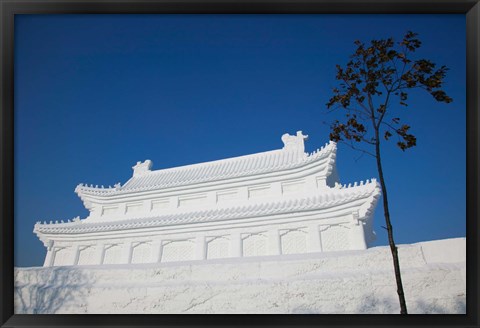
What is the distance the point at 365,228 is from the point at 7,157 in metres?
5.19

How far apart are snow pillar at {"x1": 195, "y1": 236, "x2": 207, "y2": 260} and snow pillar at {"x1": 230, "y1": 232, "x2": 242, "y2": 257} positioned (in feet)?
1.51

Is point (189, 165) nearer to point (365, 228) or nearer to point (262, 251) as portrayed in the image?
point (262, 251)

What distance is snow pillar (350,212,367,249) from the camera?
759 centimetres

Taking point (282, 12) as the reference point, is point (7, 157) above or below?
below

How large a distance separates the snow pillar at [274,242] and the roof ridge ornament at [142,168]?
12.3 ft

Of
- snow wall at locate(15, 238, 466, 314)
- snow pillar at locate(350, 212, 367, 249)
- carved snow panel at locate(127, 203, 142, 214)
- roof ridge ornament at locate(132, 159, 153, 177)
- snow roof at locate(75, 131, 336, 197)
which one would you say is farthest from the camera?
roof ridge ornament at locate(132, 159, 153, 177)

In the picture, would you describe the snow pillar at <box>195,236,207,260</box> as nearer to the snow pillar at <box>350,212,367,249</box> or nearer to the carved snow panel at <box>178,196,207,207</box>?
the carved snow panel at <box>178,196,207,207</box>

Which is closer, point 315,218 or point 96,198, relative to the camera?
point 315,218

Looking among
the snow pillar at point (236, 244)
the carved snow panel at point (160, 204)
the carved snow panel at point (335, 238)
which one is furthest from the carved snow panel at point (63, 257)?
the carved snow panel at point (335, 238)

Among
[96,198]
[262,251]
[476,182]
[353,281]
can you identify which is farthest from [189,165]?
[476,182]

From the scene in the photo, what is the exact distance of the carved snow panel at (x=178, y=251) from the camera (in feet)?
28.5

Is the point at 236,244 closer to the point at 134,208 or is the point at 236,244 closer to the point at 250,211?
the point at 250,211

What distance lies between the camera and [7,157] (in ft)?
18.1

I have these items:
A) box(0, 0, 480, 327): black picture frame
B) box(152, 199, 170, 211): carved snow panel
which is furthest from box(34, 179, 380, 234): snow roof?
box(0, 0, 480, 327): black picture frame
